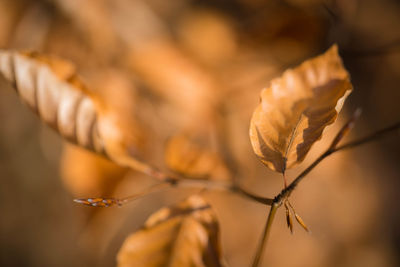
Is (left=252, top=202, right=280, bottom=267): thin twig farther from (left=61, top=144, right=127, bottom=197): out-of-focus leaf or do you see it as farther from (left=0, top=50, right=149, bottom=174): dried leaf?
(left=61, top=144, right=127, bottom=197): out-of-focus leaf

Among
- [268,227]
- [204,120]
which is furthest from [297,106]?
[204,120]

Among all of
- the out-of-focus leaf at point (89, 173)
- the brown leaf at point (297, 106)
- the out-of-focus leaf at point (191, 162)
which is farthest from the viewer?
the out-of-focus leaf at point (89, 173)

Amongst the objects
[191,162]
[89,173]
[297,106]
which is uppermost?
[297,106]

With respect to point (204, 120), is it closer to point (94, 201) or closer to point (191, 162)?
point (191, 162)

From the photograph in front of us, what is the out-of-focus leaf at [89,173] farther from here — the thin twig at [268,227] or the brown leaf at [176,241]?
the thin twig at [268,227]

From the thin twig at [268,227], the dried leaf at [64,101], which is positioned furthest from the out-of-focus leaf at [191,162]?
the thin twig at [268,227]

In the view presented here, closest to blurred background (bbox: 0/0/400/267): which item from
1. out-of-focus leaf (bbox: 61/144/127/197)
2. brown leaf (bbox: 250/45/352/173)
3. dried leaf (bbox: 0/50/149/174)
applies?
out-of-focus leaf (bbox: 61/144/127/197)
